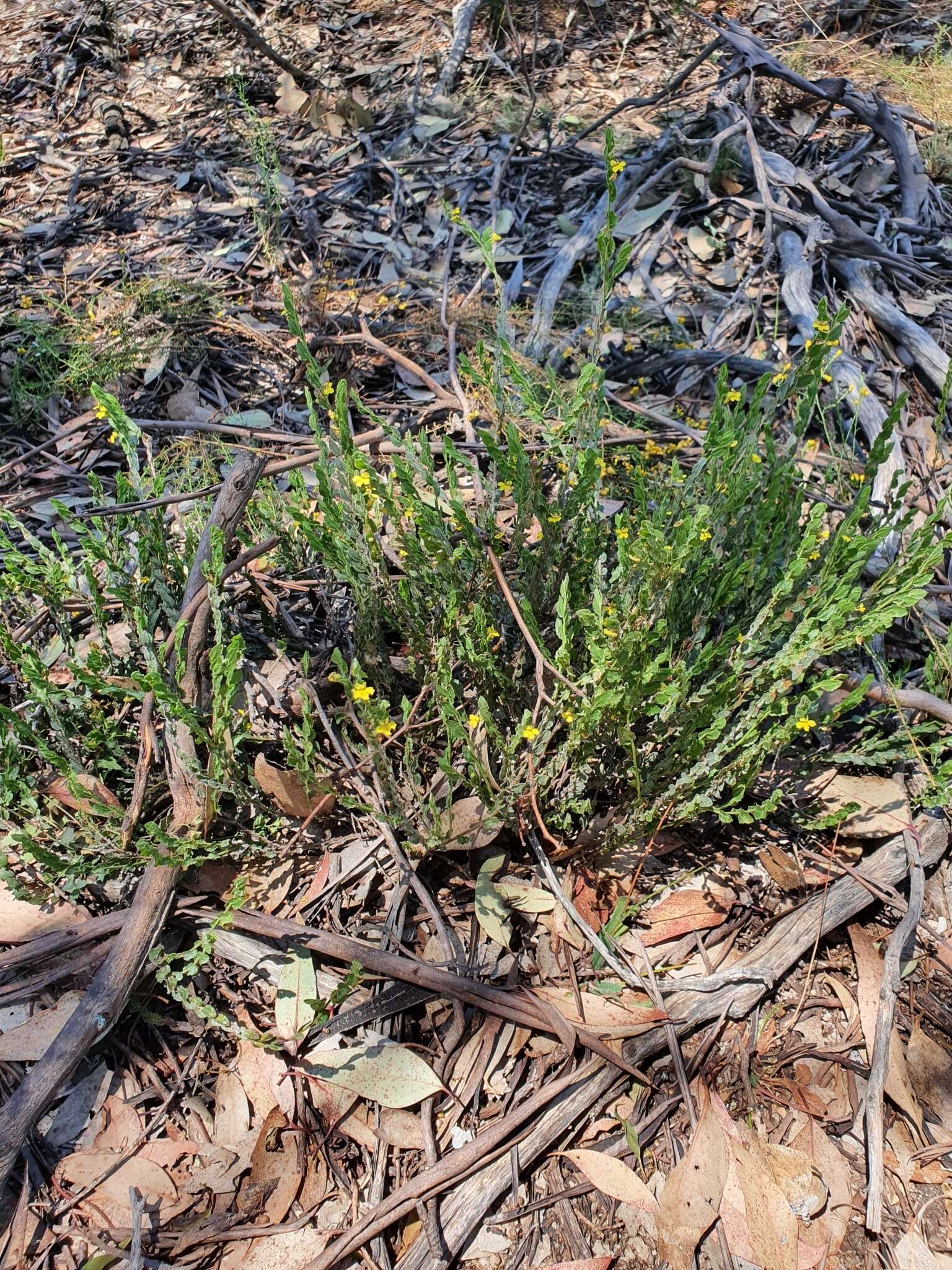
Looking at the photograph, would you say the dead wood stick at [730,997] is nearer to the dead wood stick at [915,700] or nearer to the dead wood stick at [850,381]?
the dead wood stick at [915,700]

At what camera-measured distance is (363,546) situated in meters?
2.04

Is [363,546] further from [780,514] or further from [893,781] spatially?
[893,781]

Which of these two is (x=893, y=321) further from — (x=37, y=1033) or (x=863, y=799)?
(x=37, y=1033)

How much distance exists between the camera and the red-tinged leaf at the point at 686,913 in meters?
2.12

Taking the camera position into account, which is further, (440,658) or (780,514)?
(780,514)

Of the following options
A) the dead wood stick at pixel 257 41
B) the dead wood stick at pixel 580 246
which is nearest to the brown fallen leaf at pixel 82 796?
the dead wood stick at pixel 580 246

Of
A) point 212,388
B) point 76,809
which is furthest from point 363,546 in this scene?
point 212,388

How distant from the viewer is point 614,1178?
5.81ft

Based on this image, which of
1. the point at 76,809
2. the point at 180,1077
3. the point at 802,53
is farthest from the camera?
the point at 802,53

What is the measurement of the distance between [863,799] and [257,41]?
210 inches

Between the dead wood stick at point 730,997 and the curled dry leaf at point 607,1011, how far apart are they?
3 cm

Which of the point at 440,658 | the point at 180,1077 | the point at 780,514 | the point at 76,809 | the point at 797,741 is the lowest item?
the point at 180,1077

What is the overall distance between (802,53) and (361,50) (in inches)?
107

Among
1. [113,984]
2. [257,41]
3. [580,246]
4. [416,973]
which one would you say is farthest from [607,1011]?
[257,41]
